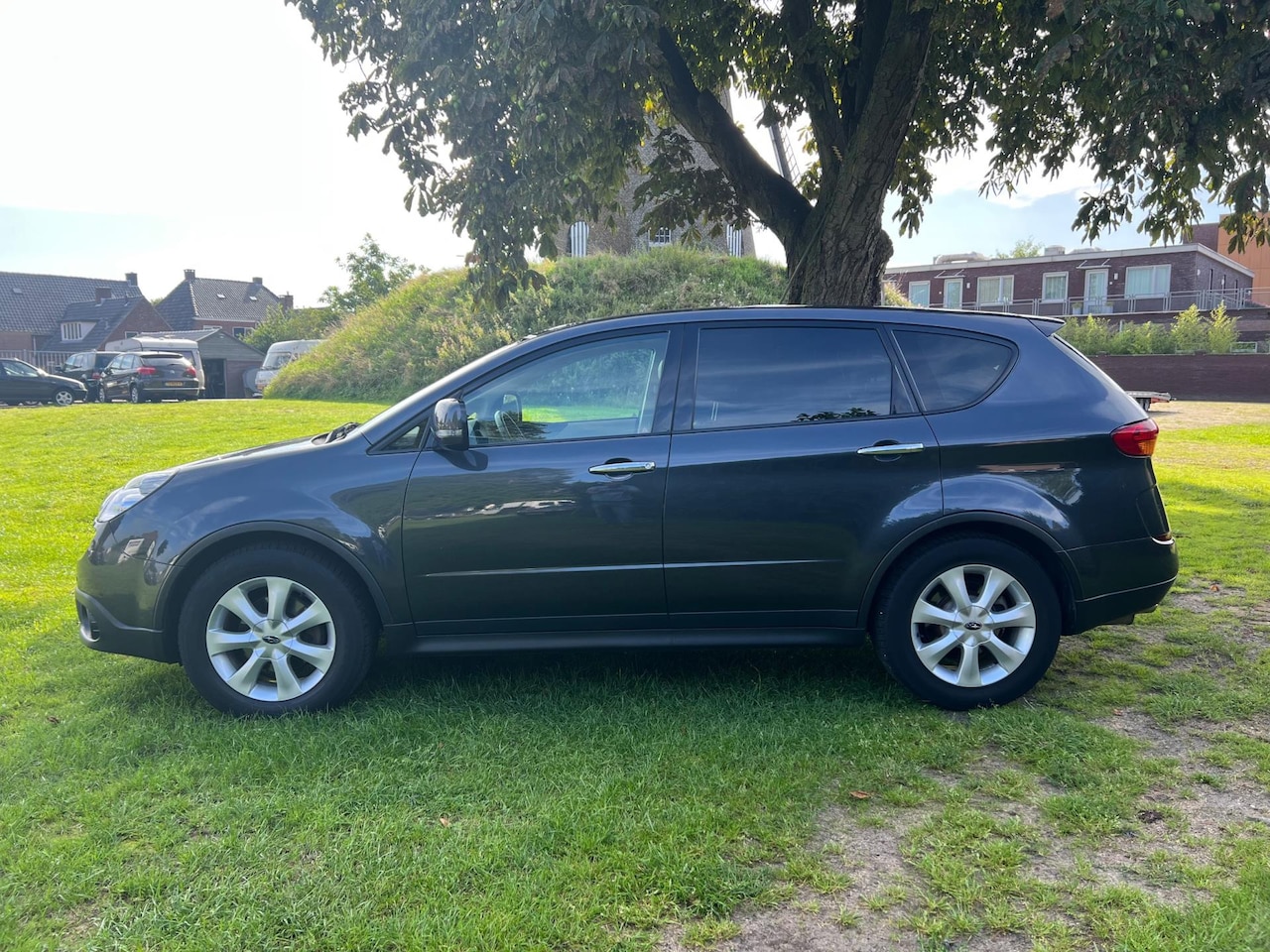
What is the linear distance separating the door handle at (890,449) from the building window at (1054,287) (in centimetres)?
4633

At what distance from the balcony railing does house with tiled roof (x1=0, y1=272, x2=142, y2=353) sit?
2141 inches

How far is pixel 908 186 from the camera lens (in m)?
11.4

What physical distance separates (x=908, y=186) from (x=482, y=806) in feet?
33.0

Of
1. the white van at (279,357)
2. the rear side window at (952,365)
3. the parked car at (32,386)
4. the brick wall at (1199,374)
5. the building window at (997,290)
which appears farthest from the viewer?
the building window at (997,290)

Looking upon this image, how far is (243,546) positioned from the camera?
426cm

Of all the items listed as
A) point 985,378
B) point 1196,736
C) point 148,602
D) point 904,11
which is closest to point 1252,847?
point 1196,736

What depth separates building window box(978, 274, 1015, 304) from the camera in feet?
154

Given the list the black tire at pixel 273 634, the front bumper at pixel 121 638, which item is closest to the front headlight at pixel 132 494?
the front bumper at pixel 121 638

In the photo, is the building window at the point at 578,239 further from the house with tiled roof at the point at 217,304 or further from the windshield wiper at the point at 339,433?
the house with tiled roof at the point at 217,304

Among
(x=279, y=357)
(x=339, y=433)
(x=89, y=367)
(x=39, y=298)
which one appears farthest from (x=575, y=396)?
(x=39, y=298)

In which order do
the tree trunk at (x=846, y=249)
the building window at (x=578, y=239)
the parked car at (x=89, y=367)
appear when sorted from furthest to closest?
the building window at (x=578, y=239)
the parked car at (x=89, y=367)
the tree trunk at (x=846, y=249)

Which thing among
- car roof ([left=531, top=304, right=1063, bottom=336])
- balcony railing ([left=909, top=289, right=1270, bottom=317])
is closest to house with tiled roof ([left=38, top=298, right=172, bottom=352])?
balcony railing ([left=909, top=289, right=1270, bottom=317])

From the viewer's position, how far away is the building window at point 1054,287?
1801 inches

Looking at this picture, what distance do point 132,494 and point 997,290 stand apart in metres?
48.4
